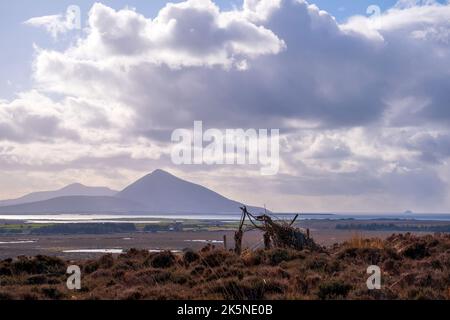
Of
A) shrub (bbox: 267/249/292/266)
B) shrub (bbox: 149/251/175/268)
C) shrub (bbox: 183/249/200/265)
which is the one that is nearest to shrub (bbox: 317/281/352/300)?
shrub (bbox: 267/249/292/266)

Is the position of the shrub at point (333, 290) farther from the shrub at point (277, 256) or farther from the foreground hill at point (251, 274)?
the shrub at point (277, 256)

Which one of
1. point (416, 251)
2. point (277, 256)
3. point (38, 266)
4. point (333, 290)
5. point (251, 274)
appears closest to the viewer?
point (333, 290)

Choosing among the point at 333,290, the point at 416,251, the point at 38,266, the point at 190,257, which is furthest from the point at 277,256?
the point at 38,266

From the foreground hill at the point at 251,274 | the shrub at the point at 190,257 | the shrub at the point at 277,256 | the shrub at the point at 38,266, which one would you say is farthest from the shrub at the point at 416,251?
the shrub at the point at 38,266

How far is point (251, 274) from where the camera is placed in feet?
58.2

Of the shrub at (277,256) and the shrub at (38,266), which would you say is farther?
the shrub at (38,266)

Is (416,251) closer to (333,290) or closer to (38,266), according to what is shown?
(333,290)

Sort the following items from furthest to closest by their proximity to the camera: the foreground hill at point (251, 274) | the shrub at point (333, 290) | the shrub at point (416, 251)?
the shrub at point (416, 251) < the foreground hill at point (251, 274) < the shrub at point (333, 290)

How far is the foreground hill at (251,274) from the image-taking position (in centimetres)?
1502

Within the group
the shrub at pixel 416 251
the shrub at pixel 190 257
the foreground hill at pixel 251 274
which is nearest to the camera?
→ the foreground hill at pixel 251 274

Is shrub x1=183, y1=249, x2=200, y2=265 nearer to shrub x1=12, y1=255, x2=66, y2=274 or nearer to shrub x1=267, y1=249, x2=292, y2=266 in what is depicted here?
shrub x1=267, y1=249, x2=292, y2=266

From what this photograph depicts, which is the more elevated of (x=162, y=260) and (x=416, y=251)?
(x=416, y=251)
